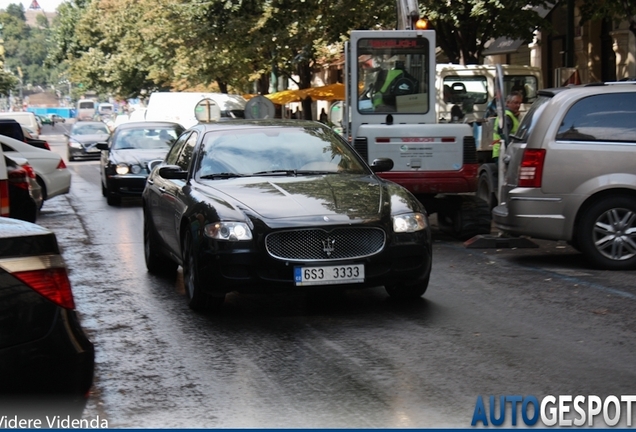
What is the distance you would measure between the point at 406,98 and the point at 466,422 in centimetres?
1078

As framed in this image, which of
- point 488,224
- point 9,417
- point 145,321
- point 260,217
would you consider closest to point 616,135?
point 488,224

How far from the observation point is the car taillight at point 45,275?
430 cm

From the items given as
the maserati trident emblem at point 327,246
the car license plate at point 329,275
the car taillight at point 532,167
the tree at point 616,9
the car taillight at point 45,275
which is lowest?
the car license plate at point 329,275

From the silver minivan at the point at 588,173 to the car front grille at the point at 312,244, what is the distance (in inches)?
130

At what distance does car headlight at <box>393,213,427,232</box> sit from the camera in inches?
335

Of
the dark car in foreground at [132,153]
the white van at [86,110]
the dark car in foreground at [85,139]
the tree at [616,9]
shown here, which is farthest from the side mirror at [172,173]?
the white van at [86,110]

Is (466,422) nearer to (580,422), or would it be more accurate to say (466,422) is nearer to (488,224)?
(580,422)

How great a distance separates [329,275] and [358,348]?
3.53 ft

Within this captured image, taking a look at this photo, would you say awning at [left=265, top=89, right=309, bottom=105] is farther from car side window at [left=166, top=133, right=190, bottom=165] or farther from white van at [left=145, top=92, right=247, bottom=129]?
car side window at [left=166, top=133, right=190, bottom=165]

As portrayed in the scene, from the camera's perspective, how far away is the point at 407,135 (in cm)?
1366

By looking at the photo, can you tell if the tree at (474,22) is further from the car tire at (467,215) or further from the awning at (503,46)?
the car tire at (467,215)

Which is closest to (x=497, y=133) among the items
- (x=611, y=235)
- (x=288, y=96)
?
(x=611, y=235)

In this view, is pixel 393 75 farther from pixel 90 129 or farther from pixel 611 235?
pixel 90 129

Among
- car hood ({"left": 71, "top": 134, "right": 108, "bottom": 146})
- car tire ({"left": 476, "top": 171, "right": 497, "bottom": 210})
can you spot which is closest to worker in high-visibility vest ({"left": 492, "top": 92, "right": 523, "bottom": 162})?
car tire ({"left": 476, "top": 171, "right": 497, "bottom": 210})
